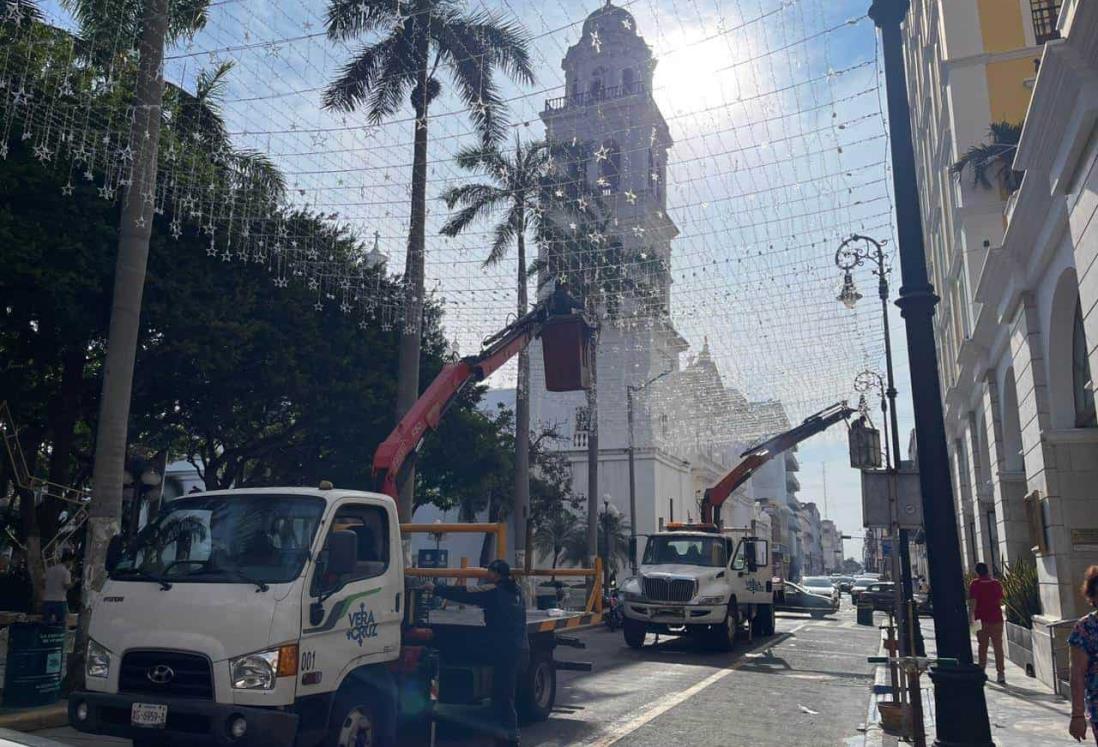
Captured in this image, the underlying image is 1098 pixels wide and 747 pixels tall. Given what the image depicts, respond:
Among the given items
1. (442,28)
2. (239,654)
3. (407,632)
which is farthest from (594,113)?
(239,654)

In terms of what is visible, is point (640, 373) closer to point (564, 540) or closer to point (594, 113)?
point (564, 540)

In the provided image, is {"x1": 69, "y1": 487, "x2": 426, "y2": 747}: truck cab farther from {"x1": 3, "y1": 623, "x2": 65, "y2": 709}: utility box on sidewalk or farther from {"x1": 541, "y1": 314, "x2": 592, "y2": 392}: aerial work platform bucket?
{"x1": 541, "y1": 314, "x2": 592, "y2": 392}: aerial work platform bucket

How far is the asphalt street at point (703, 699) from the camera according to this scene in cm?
952

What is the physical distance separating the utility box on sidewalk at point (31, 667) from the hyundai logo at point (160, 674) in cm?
556

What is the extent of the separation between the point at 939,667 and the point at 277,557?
16.4 ft

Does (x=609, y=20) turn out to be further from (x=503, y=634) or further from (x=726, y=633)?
(x=726, y=633)

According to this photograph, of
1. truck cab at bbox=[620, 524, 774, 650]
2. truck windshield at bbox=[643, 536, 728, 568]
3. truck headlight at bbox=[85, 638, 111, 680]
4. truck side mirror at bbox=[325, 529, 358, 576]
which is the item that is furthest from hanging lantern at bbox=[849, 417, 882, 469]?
truck headlight at bbox=[85, 638, 111, 680]

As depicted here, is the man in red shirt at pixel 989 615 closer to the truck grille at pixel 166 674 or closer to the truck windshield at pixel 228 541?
the truck windshield at pixel 228 541

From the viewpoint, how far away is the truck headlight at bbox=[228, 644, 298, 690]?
6.12m

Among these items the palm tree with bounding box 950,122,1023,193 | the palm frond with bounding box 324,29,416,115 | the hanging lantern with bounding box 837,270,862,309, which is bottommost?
the hanging lantern with bounding box 837,270,862,309

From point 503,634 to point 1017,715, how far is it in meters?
6.89

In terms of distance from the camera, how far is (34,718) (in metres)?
9.98

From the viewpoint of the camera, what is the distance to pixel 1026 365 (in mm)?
15141

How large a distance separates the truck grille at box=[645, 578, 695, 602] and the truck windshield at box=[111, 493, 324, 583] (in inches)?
515
